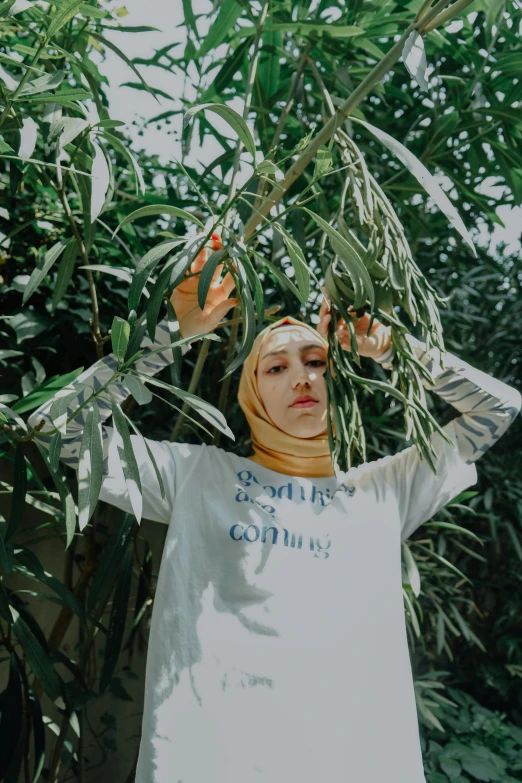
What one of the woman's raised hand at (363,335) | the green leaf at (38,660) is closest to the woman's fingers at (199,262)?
the woman's raised hand at (363,335)

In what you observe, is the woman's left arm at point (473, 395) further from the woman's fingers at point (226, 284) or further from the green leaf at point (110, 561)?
the green leaf at point (110, 561)

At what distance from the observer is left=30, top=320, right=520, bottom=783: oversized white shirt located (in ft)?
3.84

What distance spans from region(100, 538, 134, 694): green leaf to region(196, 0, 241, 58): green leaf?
38.2 inches

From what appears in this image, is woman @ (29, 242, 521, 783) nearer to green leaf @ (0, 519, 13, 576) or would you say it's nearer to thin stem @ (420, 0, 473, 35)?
green leaf @ (0, 519, 13, 576)

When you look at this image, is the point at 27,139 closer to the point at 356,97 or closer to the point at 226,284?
the point at 226,284

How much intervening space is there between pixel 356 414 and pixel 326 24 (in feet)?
2.31

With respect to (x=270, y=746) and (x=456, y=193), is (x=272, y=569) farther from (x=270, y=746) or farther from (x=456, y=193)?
(x=456, y=193)

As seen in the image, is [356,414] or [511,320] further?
[511,320]

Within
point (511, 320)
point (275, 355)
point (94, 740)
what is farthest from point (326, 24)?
point (94, 740)

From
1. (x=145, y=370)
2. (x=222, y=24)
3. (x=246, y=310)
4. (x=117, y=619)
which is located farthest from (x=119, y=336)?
(x=222, y=24)

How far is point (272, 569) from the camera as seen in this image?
4.10ft

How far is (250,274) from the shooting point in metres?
1.11

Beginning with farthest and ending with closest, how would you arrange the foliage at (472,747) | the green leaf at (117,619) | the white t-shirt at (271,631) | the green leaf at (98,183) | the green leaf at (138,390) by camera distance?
the foliage at (472,747)
the green leaf at (117,619)
the white t-shirt at (271,631)
the green leaf at (98,183)
the green leaf at (138,390)

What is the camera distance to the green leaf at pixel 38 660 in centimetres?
135
